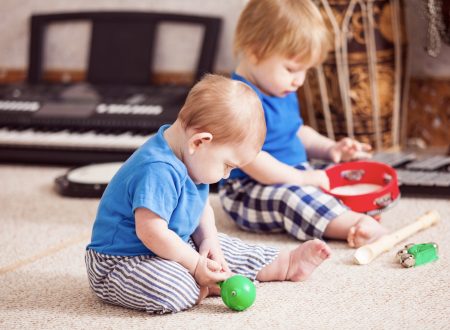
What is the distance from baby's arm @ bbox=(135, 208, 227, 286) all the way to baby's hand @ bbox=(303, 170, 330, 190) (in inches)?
20.3

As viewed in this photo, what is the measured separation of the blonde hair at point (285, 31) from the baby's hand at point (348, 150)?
25 centimetres

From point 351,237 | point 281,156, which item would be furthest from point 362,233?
point 281,156

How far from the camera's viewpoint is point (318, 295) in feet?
4.44

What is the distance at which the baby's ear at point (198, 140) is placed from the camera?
122 cm

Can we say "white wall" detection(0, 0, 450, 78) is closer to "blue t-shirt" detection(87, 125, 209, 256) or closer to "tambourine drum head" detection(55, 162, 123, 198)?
"tambourine drum head" detection(55, 162, 123, 198)

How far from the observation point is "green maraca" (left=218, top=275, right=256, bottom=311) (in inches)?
49.3

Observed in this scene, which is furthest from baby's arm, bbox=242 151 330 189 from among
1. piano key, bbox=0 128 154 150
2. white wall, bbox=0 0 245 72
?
white wall, bbox=0 0 245 72

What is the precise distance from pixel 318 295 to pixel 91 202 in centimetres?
91

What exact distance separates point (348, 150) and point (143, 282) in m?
0.79

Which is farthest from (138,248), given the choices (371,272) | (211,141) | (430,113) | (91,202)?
(430,113)

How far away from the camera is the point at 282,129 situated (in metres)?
1.80

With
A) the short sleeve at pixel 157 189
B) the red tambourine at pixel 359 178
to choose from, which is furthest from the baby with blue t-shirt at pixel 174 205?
the red tambourine at pixel 359 178

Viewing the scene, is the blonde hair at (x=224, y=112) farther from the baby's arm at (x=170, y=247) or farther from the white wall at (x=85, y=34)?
the white wall at (x=85, y=34)

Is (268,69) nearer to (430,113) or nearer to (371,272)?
(371,272)
